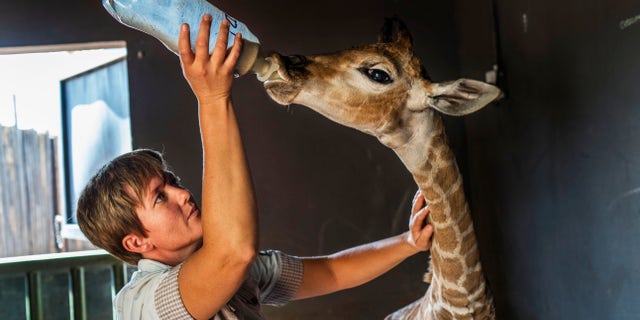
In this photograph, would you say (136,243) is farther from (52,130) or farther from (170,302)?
(52,130)

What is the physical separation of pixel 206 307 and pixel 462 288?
85 centimetres

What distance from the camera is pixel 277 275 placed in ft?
6.15

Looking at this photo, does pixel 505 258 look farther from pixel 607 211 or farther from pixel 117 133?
pixel 117 133

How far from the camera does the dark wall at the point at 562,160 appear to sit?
2652 millimetres

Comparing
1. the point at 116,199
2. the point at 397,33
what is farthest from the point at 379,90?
the point at 116,199

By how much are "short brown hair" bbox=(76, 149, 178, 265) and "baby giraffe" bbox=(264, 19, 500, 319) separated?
436 millimetres

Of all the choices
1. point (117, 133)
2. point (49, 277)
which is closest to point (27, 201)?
point (117, 133)

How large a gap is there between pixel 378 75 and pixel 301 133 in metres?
2.32

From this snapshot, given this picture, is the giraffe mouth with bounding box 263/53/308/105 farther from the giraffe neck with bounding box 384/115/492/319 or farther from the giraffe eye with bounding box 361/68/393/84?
the giraffe neck with bounding box 384/115/492/319

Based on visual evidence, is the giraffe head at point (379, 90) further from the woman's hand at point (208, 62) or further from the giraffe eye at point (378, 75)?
the woman's hand at point (208, 62)

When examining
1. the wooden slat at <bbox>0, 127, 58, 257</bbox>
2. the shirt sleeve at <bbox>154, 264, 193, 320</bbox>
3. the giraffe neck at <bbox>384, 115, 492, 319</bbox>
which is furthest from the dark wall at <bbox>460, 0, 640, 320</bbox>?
the wooden slat at <bbox>0, 127, 58, 257</bbox>

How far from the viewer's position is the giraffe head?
1.69 metres

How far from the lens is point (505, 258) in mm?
3852

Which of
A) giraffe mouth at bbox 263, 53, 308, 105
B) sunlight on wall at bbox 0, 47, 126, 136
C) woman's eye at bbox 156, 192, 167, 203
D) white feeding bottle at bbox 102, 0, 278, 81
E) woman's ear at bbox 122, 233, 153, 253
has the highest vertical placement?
sunlight on wall at bbox 0, 47, 126, 136
